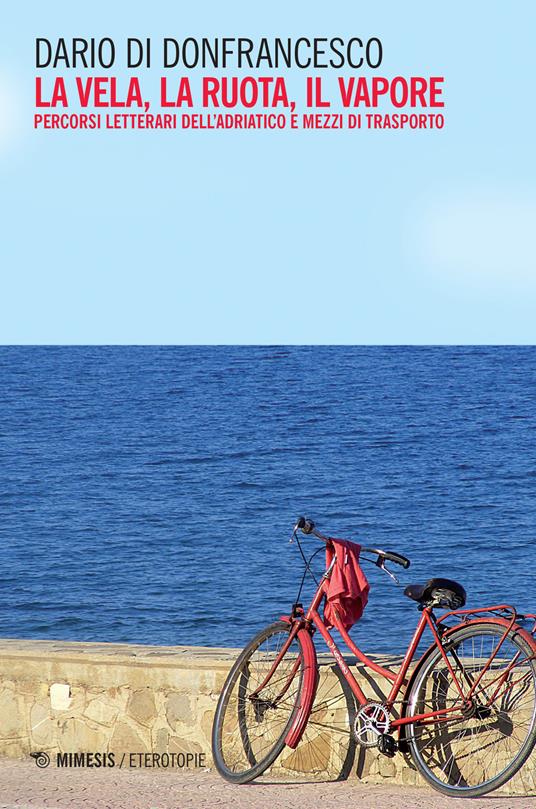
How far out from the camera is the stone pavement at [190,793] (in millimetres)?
5672

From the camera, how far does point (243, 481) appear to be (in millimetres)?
66125

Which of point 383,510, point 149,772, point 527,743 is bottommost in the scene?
point 383,510

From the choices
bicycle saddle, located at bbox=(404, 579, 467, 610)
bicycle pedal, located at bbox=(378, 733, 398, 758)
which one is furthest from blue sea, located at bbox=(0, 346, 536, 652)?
bicycle saddle, located at bbox=(404, 579, 467, 610)

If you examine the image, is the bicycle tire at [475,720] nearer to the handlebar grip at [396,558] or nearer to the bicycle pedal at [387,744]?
the bicycle pedal at [387,744]

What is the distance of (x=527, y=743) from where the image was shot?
5.49 m

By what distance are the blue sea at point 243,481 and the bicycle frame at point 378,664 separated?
71.8 feet

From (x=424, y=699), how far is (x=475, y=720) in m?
0.29

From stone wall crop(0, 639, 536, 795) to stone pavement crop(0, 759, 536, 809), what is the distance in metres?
0.15

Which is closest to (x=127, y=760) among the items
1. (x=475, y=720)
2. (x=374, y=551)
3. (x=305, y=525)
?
(x=305, y=525)

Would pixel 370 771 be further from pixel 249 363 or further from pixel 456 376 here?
Answer: pixel 249 363

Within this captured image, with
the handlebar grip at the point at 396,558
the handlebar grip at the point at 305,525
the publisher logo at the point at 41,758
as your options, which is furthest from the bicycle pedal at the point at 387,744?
the publisher logo at the point at 41,758

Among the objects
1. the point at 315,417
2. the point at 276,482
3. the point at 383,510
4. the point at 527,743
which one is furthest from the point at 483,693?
the point at 315,417

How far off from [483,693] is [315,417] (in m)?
79.0

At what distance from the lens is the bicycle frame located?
565 centimetres
